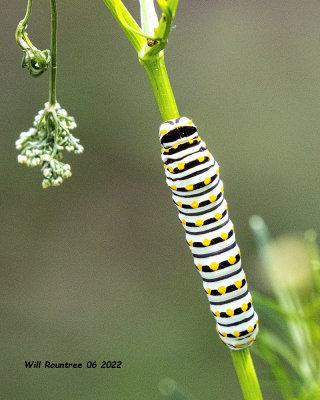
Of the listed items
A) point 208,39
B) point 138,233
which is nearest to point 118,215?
point 138,233

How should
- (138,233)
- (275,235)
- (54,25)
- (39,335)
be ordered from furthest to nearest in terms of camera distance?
1. (138,233)
2. (39,335)
3. (275,235)
4. (54,25)

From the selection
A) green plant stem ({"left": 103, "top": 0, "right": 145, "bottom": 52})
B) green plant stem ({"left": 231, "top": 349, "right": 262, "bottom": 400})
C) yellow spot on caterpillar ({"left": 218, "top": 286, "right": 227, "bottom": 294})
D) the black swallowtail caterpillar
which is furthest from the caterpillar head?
green plant stem ({"left": 231, "top": 349, "right": 262, "bottom": 400})

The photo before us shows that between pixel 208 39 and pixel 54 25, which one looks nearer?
pixel 54 25

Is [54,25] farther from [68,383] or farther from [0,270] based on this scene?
[0,270]

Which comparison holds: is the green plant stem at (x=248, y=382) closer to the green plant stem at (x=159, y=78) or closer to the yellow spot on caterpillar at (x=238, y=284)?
the yellow spot on caterpillar at (x=238, y=284)

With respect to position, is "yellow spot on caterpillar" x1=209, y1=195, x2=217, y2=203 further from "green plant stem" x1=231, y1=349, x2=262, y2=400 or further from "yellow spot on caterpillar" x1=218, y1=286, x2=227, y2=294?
"green plant stem" x1=231, y1=349, x2=262, y2=400

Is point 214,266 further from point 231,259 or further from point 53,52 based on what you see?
point 53,52
